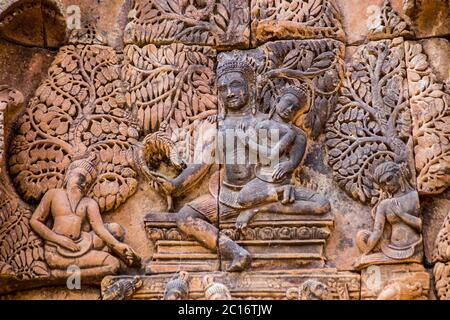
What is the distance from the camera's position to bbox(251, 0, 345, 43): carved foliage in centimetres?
790

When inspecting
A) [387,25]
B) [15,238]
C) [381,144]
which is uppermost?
[387,25]

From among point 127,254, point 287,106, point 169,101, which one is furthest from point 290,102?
point 127,254

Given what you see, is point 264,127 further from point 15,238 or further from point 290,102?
point 15,238

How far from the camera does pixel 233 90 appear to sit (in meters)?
7.70

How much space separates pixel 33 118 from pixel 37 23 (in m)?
0.73

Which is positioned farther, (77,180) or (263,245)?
(77,180)

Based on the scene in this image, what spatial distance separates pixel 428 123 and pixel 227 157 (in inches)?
55.0

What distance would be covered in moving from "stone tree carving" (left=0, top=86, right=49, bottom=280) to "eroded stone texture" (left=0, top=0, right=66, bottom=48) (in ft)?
1.95

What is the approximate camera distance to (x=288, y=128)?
7594 millimetres

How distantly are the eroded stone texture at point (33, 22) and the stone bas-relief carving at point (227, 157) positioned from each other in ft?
0.05

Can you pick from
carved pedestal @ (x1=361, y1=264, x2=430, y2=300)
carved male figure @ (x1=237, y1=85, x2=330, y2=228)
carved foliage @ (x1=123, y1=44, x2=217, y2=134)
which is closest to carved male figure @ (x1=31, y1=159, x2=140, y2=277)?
carved foliage @ (x1=123, y1=44, x2=217, y2=134)

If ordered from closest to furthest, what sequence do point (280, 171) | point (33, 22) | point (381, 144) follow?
point (280, 171), point (381, 144), point (33, 22)
